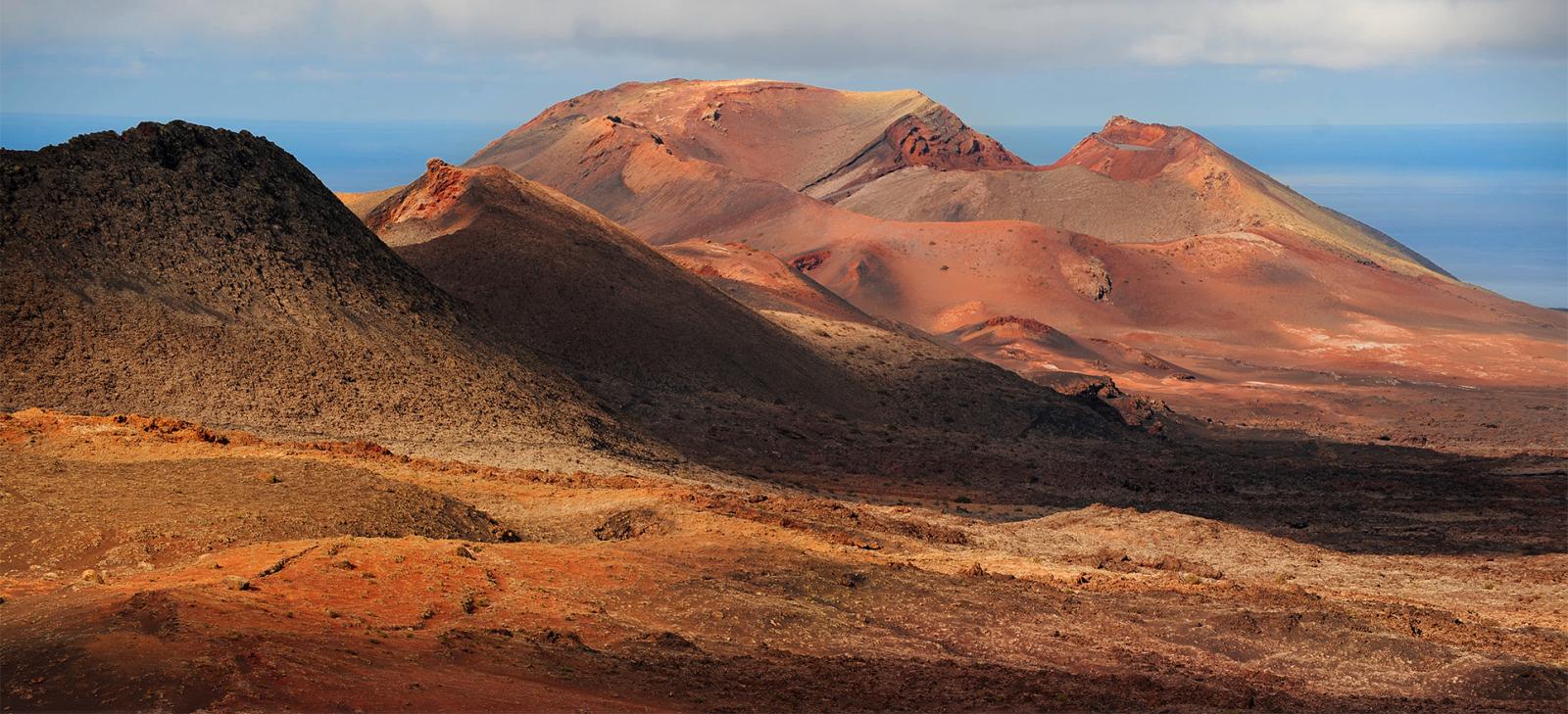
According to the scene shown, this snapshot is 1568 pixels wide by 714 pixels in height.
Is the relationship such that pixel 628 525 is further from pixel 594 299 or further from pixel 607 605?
pixel 594 299

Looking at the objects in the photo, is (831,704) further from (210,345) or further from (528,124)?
(528,124)

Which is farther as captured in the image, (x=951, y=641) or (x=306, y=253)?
(x=306, y=253)

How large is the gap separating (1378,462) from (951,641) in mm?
23454

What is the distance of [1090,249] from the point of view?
74.0 m

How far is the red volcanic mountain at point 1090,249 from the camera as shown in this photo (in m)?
58.7

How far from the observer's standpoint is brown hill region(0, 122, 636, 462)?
21984mm

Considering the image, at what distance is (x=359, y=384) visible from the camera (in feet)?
78.9

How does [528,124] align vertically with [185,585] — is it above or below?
above

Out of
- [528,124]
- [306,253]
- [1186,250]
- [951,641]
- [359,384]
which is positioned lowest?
[951,641]

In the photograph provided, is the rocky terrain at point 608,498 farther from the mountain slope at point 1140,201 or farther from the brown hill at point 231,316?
the mountain slope at point 1140,201

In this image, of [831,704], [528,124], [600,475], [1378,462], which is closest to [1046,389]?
[1378,462]

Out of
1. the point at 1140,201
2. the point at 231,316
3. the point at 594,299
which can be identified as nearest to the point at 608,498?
the point at 231,316

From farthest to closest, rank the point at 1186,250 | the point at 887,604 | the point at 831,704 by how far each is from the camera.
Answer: the point at 1186,250 < the point at 887,604 < the point at 831,704

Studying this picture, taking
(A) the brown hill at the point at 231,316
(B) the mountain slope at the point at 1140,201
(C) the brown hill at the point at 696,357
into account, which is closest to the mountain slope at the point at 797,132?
(B) the mountain slope at the point at 1140,201
